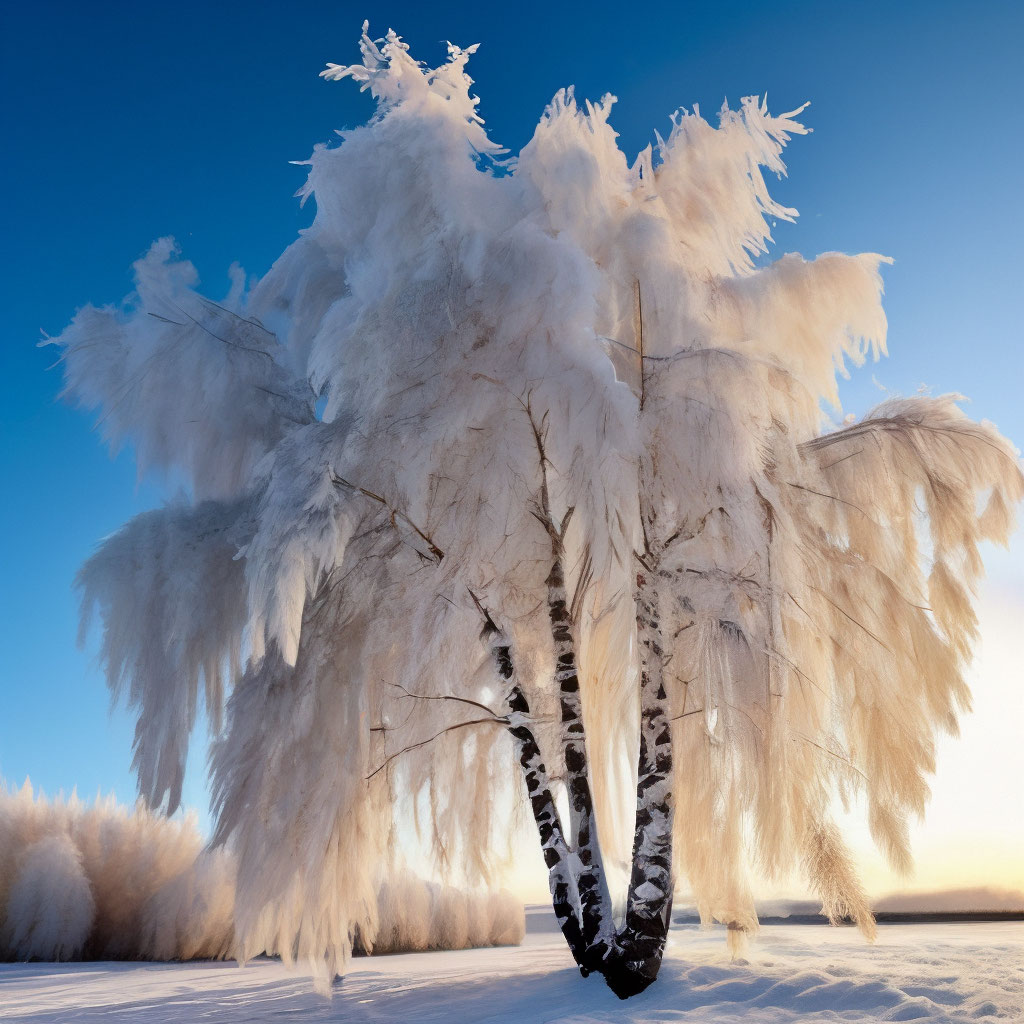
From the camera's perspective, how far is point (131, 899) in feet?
33.2

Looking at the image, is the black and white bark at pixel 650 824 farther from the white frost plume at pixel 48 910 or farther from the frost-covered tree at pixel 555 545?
the white frost plume at pixel 48 910

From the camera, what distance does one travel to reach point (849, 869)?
404cm

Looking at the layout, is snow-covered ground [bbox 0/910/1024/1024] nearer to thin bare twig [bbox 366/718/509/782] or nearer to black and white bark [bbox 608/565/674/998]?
black and white bark [bbox 608/565/674/998]

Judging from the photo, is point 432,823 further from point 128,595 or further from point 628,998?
point 128,595

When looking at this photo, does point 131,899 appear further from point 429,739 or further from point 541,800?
point 541,800

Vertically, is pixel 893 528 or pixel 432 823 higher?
pixel 893 528

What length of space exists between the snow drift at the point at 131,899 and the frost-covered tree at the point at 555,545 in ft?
16.1

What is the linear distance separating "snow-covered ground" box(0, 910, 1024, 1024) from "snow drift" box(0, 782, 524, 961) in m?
3.48

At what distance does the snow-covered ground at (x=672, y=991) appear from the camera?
328 centimetres

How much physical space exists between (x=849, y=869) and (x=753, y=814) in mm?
561

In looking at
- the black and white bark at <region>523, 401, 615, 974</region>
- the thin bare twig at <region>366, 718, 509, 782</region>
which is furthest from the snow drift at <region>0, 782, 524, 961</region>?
the black and white bark at <region>523, 401, 615, 974</region>

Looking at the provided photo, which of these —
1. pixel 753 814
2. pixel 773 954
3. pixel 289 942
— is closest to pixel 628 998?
pixel 753 814

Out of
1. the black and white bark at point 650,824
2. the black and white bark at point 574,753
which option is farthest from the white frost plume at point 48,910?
the black and white bark at point 650,824

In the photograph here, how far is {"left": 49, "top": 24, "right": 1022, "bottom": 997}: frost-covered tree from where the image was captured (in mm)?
4082
